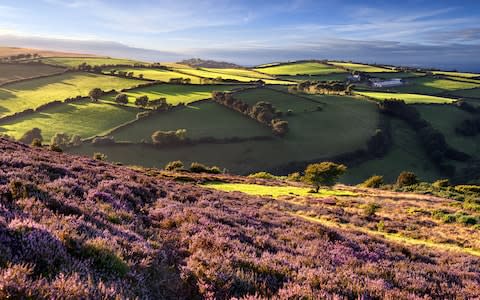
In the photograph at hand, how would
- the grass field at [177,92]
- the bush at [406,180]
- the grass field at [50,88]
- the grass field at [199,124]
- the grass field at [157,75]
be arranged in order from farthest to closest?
the grass field at [157,75] < the grass field at [177,92] < the grass field at [50,88] < the grass field at [199,124] < the bush at [406,180]

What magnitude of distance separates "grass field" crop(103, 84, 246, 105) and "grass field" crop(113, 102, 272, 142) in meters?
8.56

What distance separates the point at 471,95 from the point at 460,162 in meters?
82.4

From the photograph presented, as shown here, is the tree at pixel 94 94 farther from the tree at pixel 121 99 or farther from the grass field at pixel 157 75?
the grass field at pixel 157 75

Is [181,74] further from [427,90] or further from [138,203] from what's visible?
[138,203]

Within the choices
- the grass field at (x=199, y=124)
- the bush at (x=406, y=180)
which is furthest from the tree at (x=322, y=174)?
the grass field at (x=199, y=124)

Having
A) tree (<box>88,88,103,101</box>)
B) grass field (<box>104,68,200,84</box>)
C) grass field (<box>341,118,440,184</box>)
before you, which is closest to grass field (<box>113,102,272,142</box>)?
tree (<box>88,88,103,101</box>)

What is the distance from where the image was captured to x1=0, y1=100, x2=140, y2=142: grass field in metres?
100

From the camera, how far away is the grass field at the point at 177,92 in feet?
418

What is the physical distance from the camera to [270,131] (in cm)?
11325

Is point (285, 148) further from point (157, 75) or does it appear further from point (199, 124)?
point (157, 75)

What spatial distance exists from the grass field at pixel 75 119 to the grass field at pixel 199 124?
662 cm

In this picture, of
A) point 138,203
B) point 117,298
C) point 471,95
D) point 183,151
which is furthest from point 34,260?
point 471,95

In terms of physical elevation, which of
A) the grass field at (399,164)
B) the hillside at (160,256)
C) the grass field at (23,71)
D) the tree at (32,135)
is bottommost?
the grass field at (399,164)

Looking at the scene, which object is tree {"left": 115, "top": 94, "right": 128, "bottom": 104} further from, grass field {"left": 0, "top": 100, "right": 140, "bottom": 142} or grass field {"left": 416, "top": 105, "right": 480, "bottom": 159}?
grass field {"left": 416, "top": 105, "right": 480, "bottom": 159}
